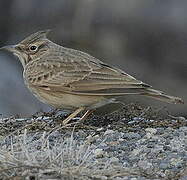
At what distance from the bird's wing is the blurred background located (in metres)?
4.56

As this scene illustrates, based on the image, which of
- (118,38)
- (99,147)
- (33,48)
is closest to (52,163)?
(99,147)

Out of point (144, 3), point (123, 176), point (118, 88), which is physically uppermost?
point (144, 3)

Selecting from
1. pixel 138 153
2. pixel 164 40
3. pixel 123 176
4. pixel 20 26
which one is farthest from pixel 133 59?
pixel 123 176

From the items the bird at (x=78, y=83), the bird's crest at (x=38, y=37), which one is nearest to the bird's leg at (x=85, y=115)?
the bird at (x=78, y=83)

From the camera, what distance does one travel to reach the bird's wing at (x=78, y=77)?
29.6 ft

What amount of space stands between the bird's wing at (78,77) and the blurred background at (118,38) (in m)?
4.56

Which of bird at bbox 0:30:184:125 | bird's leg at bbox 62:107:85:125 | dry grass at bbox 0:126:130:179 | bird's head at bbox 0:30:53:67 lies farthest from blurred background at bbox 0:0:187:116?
dry grass at bbox 0:126:130:179

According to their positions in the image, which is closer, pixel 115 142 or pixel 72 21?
pixel 115 142

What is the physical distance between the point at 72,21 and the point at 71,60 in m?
7.05

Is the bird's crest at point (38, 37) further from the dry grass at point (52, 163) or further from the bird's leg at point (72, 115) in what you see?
the dry grass at point (52, 163)

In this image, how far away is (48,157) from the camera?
6992 mm

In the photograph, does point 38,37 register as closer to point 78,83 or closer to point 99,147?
point 78,83

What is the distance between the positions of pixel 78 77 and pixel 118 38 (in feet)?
21.2

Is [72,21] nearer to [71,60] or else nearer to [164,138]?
[71,60]
